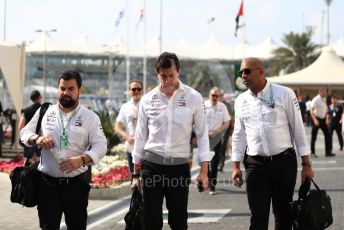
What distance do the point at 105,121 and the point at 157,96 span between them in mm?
14372

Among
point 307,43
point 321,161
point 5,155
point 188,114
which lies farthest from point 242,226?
point 307,43

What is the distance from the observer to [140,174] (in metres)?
6.54

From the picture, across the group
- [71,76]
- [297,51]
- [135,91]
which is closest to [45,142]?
[71,76]

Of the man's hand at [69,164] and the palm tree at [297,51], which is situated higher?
the palm tree at [297,51]

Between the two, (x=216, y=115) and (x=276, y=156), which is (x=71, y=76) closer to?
(x=276, y=156)

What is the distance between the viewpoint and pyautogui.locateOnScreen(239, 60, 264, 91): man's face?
22.4 feet

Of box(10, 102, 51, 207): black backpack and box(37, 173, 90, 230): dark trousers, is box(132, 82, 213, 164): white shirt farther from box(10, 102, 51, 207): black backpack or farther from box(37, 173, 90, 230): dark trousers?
box(10, 102, 51, 207): black backpack

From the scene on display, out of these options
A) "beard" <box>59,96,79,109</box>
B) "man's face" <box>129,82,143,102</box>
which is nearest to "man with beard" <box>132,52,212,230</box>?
"beard" <box>59,96,79,109</box>

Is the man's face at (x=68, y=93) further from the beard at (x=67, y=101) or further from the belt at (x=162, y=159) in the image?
the belt at (x=162, y=159)

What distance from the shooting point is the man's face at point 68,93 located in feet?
20.5

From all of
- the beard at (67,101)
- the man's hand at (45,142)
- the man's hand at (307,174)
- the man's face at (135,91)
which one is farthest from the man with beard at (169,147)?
the man's face at (135,91)

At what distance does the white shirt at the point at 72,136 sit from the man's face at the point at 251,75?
4.56ft

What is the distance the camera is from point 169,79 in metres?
6.36

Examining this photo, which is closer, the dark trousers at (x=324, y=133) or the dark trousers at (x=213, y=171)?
the dark trousers at (x=213, y=171)
